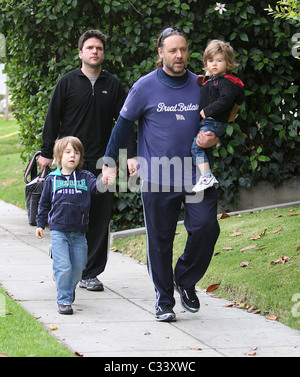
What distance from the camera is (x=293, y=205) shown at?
9.27 metres

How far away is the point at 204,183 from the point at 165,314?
1.03m

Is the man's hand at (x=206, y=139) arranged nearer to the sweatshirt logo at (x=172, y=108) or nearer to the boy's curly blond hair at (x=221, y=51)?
the sweatshirt logo at (x=172, y=108)

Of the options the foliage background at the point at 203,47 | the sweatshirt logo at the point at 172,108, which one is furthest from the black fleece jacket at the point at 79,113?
the foliage background at the point at 203,47

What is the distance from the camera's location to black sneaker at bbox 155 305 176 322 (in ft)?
18.4

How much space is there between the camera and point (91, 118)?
670cm

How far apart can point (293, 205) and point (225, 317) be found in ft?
12.1

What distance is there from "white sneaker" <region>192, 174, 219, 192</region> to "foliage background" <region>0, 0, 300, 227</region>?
3.57 meters

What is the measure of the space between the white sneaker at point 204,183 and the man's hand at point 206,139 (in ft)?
0.80

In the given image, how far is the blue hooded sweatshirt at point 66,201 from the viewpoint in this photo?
6008 millimetres

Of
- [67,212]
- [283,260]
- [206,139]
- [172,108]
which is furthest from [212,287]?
[172,108]

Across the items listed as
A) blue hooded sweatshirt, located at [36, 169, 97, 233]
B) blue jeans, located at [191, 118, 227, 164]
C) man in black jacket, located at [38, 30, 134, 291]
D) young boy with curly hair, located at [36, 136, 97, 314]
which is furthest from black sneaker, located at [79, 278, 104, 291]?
blue jeans, located at [191, 118, 227, 164]

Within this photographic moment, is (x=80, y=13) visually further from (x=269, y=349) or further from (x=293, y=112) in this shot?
(x=269, y=349)

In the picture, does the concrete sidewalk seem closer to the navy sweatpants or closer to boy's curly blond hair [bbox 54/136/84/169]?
the navy sweatpants

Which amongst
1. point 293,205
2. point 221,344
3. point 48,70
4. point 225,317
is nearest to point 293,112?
point 293,205
